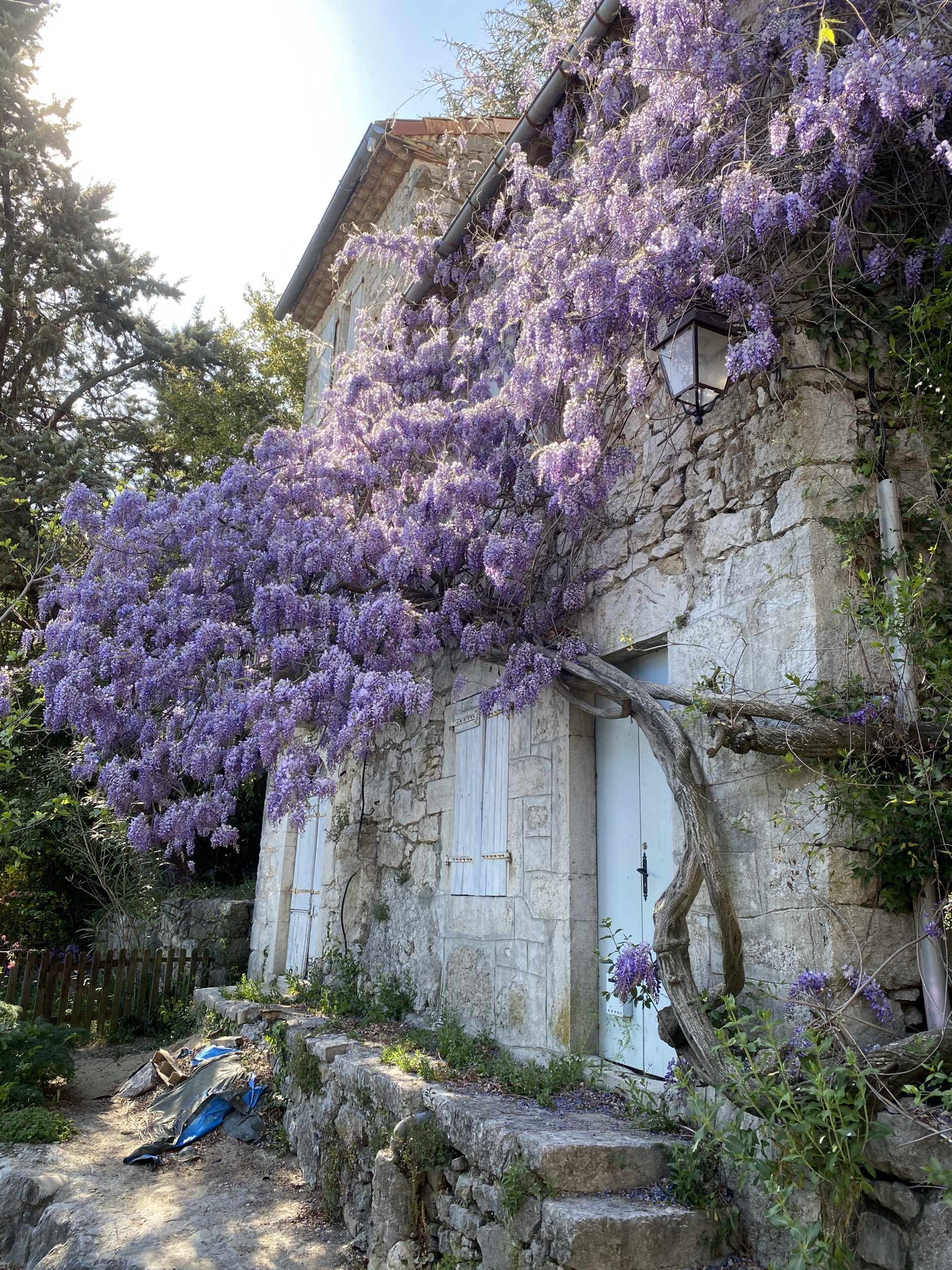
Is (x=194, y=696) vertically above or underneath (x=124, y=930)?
above

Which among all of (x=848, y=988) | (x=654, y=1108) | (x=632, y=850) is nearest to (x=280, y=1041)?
(x=632, y=850)

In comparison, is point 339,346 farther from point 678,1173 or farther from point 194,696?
point 678,1173

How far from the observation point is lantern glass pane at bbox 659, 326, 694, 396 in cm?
323

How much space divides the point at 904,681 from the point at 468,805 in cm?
255

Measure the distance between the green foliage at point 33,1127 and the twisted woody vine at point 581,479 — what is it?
1.65 metres

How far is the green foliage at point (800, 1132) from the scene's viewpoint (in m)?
2.15

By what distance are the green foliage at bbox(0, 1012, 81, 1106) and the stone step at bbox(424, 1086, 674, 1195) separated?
10.3 ft

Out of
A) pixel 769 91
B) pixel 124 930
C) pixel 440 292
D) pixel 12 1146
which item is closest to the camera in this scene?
pixel 769 91

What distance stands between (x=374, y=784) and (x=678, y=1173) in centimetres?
378

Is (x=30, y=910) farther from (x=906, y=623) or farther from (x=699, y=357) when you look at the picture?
(x=906, y=623)

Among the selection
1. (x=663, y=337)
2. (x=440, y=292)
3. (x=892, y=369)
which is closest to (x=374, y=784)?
(x=440, y=292)

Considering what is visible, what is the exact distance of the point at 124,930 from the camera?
857 cm

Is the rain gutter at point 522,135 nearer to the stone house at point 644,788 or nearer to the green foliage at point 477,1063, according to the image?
the stone house at point 644,788

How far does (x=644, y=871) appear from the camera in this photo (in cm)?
358
